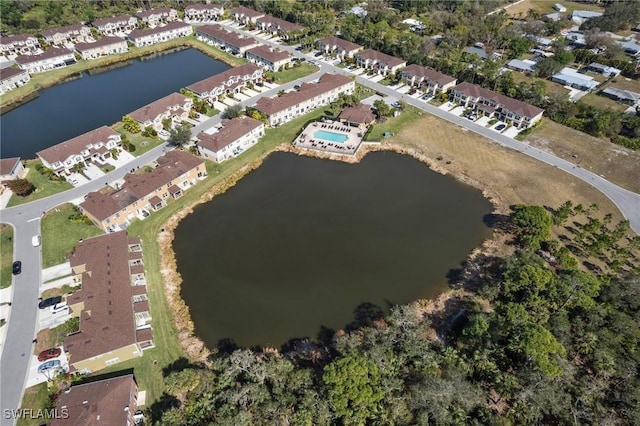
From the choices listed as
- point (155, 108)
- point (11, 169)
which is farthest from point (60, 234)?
point (155, 108)

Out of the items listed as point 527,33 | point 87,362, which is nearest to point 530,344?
point 87,362

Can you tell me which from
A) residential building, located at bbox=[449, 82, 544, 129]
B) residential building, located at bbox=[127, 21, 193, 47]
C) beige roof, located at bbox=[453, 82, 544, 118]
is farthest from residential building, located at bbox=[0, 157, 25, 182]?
beige roof, located at bbox=[453, 82, 544, 118]

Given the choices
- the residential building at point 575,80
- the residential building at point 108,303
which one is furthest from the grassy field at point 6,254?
the residential building at point 575,80

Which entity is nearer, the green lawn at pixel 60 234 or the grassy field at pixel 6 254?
the grassy field at pixel 6 254

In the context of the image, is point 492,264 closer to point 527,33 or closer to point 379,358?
point 379,358

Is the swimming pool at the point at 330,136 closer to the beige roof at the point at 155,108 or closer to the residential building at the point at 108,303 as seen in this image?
the beige roof at the point at 155,108

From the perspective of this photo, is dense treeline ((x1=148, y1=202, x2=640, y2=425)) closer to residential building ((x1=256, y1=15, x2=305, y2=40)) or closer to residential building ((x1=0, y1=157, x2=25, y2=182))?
residential building ((x1=0, y1=157, x2=25, y2=182))
